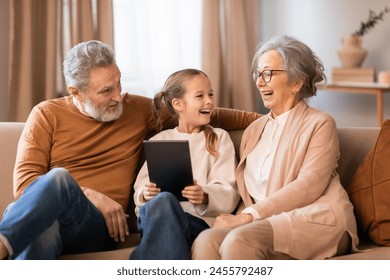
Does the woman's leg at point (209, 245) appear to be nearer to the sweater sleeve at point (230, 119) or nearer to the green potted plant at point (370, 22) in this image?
the sweater sleeve at point (230, 119)

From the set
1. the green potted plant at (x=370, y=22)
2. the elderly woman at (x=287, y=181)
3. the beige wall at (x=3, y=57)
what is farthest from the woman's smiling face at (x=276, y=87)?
the beige wall at (x=3, y=57)

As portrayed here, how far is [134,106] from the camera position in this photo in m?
2.57

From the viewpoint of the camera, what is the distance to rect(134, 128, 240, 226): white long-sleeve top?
2.32m

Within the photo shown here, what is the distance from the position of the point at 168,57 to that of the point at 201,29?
310 mm

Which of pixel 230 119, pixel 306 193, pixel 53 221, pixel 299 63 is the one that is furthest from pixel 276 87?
pixel 53 221

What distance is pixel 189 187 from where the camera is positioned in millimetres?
2229

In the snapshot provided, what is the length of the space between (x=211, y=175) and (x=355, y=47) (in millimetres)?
2554

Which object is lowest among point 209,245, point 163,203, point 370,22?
point 209,245

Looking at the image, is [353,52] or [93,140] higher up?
[353,52]

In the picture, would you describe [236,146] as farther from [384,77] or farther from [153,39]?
[153,39]

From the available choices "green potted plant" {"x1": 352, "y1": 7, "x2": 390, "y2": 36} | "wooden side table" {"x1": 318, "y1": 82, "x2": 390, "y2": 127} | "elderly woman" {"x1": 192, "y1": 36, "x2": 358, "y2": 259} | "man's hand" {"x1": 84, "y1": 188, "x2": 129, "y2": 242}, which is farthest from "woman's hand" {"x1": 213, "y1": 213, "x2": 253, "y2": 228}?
"green potted plant" {"x1": 352, "y1": 7, "x2": 390, "y2": 36}

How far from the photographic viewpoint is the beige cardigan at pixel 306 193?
2.08 meters

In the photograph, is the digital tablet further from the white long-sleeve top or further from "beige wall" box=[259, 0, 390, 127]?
"beige wall" box=[259, 0, 390, 127]
